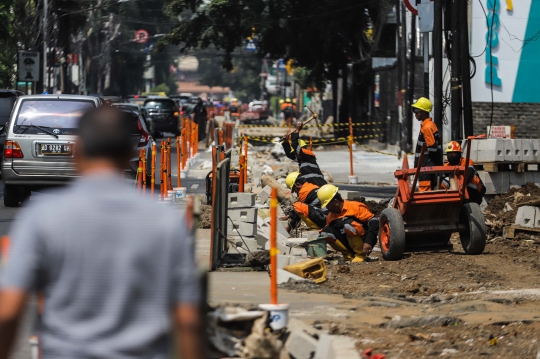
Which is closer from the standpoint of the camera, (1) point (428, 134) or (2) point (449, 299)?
(2) point (449, 299)

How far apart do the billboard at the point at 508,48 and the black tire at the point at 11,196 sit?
1592 cm

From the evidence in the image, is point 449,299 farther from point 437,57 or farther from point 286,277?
point 437,57

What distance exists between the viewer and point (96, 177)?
10.2 feet

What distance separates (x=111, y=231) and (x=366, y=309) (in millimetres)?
5649

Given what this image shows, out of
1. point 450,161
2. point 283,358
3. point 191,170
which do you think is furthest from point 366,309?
point 191,170

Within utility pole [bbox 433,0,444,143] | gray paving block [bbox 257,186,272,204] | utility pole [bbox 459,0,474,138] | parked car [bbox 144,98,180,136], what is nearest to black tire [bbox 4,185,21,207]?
gray paving block [bbox 257,186,272,204]

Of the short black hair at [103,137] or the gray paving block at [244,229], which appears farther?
the gray paving block at [244,229]

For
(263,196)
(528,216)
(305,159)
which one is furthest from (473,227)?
(263,196)

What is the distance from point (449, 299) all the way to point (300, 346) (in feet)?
10.8

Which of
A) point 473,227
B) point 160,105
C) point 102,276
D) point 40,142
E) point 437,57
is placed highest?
point 437,57

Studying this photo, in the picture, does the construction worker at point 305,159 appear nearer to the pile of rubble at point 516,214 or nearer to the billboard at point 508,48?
the pile of rubble at point 516,214

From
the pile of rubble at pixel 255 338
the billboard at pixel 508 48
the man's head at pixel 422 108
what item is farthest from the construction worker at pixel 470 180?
the billboard at pixel 508 48

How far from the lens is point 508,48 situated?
92.6 ft

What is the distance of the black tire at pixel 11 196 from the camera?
15672 mm
